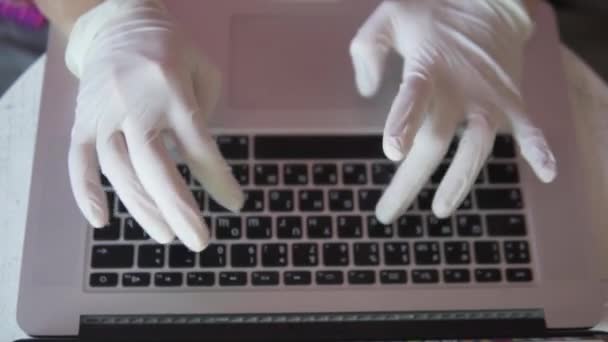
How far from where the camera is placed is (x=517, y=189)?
0.52 m

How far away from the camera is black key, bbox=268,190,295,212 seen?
504mm

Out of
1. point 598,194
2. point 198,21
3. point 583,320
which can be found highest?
point 198,21

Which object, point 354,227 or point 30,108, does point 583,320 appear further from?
point 30,108

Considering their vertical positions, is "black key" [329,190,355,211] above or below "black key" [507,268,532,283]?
above

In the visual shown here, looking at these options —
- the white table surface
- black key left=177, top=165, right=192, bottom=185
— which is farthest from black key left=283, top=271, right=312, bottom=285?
the white table surface

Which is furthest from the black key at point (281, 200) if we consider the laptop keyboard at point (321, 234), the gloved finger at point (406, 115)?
the gloved finger at point (406, 115)

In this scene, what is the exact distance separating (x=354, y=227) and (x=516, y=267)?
0.12 metres

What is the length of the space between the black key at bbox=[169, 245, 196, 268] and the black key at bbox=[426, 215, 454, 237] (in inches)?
6.8

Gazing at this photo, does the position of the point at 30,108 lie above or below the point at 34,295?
Result: above

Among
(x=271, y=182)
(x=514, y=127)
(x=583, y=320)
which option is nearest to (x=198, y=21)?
(x=271, y=182)

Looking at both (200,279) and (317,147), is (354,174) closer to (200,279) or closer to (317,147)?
(317,147)

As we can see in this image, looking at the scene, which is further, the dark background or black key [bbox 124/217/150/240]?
the dark background

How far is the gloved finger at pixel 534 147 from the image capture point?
457 mm

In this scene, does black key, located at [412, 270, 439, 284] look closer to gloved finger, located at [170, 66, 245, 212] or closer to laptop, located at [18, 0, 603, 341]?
laptop, located at [18, 0, 603, 341]
